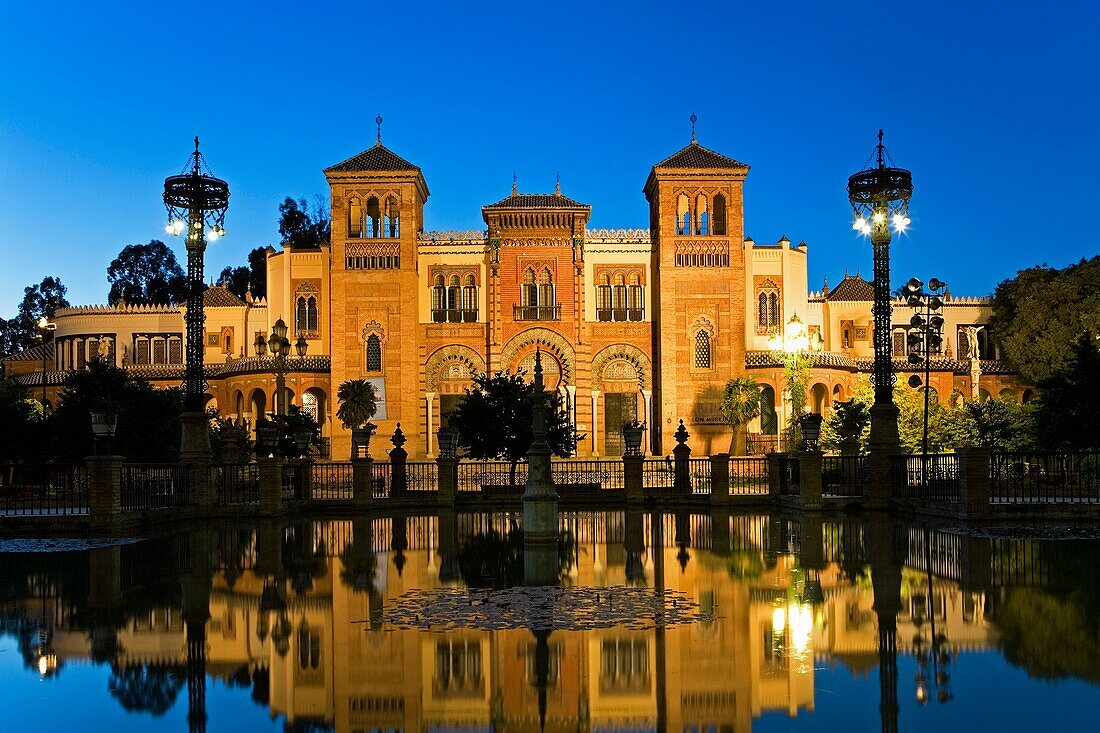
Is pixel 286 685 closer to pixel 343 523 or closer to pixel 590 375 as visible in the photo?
pixel 343 523

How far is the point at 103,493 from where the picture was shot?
18391 mm

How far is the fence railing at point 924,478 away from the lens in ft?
69.4

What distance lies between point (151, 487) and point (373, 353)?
30.3 metres

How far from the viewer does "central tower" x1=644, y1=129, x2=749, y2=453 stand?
50938mm

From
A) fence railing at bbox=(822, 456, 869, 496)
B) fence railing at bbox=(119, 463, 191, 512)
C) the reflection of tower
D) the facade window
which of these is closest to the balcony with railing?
the facade window

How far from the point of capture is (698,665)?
296 inches

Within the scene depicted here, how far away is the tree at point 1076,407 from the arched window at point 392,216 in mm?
33149

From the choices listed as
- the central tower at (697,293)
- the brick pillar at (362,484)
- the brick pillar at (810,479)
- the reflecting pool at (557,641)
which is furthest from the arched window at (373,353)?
the reflecting pool at (557,641)

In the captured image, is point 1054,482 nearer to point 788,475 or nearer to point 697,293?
point 788,475

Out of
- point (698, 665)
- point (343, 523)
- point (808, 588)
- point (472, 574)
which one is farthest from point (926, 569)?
point (343, 523)

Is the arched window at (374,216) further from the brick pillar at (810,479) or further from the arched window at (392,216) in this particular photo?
the brick pillar at (810,479)

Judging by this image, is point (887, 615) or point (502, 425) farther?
point (502, 425)

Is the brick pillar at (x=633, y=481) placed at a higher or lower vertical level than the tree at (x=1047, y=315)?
lower

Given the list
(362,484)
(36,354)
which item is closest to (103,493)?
(362,484)
